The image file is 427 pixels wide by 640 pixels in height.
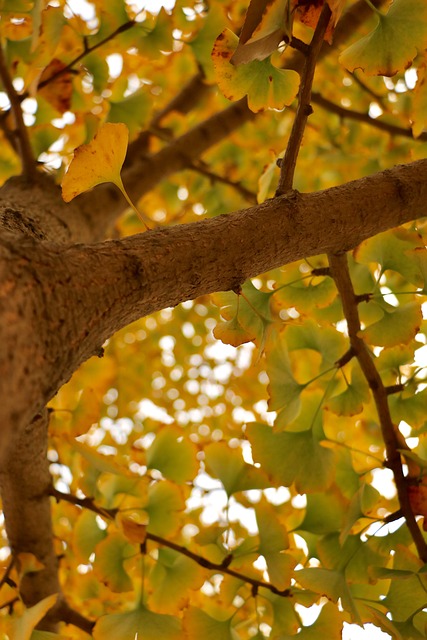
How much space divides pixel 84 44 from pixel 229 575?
77 cm

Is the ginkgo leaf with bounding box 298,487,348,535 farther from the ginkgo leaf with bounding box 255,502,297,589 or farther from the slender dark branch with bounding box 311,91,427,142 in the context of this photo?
the slender dark branch with bounding box 311,91,427,142

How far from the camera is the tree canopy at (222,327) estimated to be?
0.42 m

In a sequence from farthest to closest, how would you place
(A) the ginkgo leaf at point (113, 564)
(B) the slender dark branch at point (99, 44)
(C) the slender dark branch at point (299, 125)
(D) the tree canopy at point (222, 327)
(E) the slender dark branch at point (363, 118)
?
(E) the slender dark branch at point (363, 118) < (B) the slender dark branch at point (99, 44) < (A) the ginkgo leaf at point (113, 564) < (C) the slender dark branch at point (299, 125) < (D) the tree canopy at point (222, 327)

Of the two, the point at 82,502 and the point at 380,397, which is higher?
the point at 380,397

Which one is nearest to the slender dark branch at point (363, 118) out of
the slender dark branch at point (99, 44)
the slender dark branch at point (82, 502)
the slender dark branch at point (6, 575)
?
the slender dark branch at point (99, 44)

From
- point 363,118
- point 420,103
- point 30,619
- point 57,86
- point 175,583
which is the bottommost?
point 30,619

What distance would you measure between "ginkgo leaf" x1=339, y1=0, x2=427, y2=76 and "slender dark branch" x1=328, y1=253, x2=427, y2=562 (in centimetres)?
20

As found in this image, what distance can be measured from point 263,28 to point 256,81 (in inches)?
6.0

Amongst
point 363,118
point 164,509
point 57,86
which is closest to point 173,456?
point 164,509

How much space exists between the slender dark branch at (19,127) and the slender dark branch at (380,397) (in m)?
0.49

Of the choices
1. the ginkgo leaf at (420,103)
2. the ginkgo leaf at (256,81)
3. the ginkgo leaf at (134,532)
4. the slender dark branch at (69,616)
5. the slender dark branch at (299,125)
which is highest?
the ginkgo leaf at (420,103)

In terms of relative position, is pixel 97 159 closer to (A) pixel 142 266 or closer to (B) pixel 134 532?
(A) pixel 142 266

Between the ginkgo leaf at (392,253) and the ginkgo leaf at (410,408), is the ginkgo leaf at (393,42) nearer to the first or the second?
the ginkgo leaf at (392,253)

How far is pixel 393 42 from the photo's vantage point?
0.56 m
